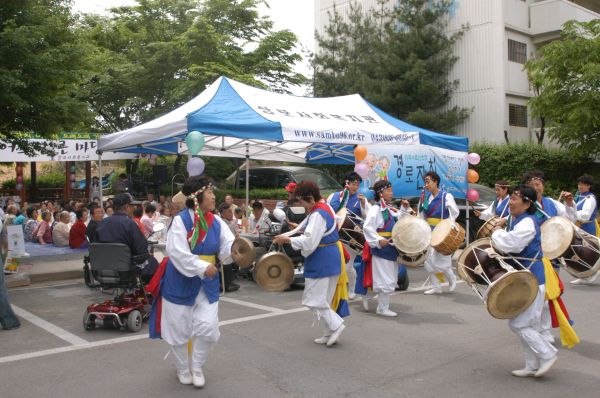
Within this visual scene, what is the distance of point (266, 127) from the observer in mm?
9328

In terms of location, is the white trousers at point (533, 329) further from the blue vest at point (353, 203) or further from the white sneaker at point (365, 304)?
the blue vest at point (353, 203)

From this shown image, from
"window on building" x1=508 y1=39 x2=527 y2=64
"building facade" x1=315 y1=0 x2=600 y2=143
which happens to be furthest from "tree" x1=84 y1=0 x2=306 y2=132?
"window on building" x1=508 y1=39 x2=527 y2=64

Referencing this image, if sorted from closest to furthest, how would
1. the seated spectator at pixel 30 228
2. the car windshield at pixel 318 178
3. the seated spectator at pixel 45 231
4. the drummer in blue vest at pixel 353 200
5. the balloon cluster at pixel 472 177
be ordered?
the drummer in blue vest at pixel 353 200 < the balloon cluster at pixel 472 177 < the seated spectator at pixel 45 231 < the seated spectator at pixel 30 228 < the car windshield at pixel 318 178

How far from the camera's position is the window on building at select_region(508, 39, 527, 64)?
21.6 meters

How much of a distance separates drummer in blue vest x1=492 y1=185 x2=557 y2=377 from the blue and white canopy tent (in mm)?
5228

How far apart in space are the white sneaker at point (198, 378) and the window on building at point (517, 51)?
20.2 metres

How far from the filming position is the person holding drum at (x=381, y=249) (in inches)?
271

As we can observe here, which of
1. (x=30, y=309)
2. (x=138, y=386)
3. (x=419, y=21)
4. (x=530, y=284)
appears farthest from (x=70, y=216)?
(x=419, y=21)

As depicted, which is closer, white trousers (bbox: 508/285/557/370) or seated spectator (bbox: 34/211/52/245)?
white trousers (bbox: 508/285/557/370)

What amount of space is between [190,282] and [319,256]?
159 centimetres

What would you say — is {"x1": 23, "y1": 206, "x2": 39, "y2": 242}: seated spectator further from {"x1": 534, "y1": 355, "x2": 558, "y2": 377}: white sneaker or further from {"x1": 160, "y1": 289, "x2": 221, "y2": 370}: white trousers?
{"x1": 534, "y1": 355, "x2": 558, "y2": 377}: white sneaker

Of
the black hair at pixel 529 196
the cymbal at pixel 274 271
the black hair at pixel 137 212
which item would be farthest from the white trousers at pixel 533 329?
the black hair at pixel 137 212

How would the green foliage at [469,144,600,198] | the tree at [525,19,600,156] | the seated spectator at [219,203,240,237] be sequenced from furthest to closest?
1. the green foliage at [469,144,600,198]
2. the tree at [525,19,600,156]
3. the seated spectator at [219,203,240,237]

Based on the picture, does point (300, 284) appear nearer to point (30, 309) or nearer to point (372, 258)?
point (372, 258)
